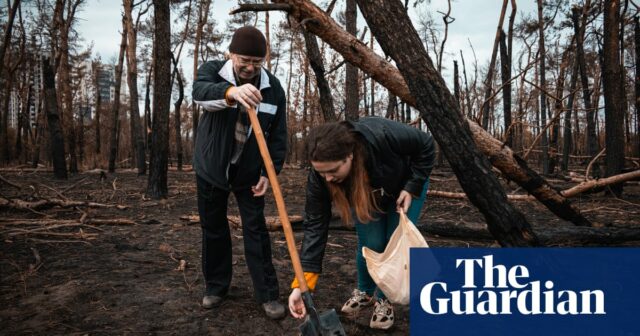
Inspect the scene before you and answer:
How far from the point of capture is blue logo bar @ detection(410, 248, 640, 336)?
2473 mm

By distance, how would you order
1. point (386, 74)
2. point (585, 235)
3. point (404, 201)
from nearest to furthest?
1. point (404, 201)
2. point (386, 74)
3. point (585, 235)

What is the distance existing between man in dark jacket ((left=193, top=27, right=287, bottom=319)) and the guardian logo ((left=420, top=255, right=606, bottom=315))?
1020 mm

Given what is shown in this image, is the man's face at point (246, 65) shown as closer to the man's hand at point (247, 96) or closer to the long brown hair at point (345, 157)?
the man's hand at point (247, 96)

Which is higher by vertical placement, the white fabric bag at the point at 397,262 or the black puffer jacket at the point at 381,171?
the black puffer jacket at the point at 381,171

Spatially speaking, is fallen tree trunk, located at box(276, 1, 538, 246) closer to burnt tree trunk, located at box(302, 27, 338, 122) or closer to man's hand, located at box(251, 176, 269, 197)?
man's hand, located at box(251, 176, 269, 197)

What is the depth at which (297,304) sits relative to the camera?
6.50ft

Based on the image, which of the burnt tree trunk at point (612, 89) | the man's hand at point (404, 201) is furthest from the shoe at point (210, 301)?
the burnt tree trunk at point (612, 89)

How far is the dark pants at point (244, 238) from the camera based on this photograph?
9.02ft

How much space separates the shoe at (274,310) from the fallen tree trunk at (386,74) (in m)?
2.12

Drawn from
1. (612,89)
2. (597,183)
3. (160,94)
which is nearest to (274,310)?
(597,183)

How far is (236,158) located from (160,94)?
540 centimetres

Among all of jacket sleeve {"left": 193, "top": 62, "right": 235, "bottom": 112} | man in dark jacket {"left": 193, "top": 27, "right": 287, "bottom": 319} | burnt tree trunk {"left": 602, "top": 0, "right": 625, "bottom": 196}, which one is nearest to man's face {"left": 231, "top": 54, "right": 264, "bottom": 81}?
man in dark jacket {"left": 193, "top": 27, "right": 287, "bottom": 319}

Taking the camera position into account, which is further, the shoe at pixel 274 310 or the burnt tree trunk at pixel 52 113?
the burnt tree trunk at pixel 52 113

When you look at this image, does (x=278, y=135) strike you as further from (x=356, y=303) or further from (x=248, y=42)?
(x=356, y=303)
